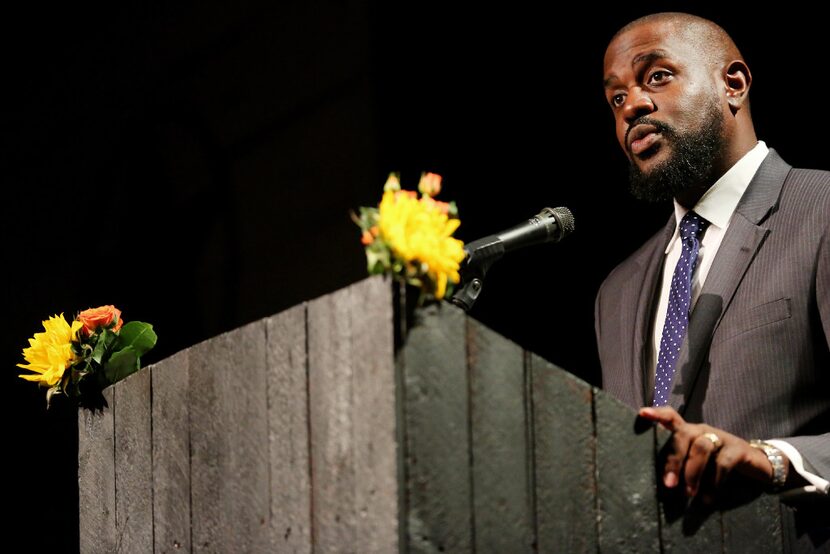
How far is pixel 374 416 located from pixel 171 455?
1.60ft

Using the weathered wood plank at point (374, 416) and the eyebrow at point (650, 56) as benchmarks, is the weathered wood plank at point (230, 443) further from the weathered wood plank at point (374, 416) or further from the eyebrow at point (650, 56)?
the eyebrow at point (650, 56)

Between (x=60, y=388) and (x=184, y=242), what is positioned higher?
(x=184, y=242)

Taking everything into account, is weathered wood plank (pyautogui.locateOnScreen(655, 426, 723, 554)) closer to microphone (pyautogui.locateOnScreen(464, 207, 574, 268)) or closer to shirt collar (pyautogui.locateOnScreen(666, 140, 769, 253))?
microphone (pyautogui.locateOnScreen(464, 207, 574, 268))

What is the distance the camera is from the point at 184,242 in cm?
327

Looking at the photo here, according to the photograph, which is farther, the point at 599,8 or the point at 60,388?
the point at 599,8

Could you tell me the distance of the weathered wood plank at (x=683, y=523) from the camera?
4.29ft

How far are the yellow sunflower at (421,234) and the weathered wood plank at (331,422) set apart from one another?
0.08m

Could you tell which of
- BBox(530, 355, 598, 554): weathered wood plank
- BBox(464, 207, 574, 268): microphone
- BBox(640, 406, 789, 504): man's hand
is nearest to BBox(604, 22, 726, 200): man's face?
BBox(464, 207, 574, 268): microphone

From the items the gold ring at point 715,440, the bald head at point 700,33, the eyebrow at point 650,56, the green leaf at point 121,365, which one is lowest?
the gold ring at point 715,440

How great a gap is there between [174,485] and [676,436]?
2.29ft

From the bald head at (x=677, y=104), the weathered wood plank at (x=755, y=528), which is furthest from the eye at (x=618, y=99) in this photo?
the weathered wood plank at (x=755, y=528)

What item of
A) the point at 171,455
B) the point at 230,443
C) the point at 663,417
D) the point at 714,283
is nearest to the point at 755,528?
the point at 663,417

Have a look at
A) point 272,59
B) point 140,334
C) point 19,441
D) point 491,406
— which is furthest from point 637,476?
point 19,441

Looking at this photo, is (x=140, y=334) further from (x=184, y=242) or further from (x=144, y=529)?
(x=184, y=242)
